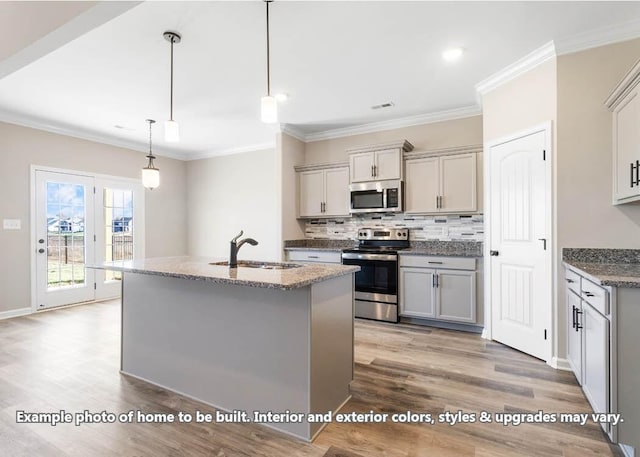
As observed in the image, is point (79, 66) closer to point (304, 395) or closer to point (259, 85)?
point (259, 85)

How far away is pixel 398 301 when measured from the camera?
157 inches

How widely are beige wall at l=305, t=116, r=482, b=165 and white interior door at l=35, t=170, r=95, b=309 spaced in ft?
11.4

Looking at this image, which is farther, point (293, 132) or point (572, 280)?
point (293, 132)

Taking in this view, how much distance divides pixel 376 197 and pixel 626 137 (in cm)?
252

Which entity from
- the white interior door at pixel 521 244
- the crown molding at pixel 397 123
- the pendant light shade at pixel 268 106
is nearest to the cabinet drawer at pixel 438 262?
the white interior door at pixel 521 244

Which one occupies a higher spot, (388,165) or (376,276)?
(388,165)

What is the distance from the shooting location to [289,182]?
4.84 m

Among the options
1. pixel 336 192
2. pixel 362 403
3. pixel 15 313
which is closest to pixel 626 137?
pixel 362 403

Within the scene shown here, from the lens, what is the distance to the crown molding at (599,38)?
8.00 ft

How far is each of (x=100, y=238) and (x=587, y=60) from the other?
20.7 ft

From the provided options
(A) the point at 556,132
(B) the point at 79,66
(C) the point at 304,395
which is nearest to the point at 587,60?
(A) the point at 556,132

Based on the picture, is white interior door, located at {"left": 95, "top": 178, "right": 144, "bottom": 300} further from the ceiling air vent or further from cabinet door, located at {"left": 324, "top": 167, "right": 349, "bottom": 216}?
the ceiling air vent

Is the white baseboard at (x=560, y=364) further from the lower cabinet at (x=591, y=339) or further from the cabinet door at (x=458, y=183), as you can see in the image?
the cabinet door at (x=458, y=183)

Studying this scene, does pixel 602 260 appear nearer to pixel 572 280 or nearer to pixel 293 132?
pixel 572 280
